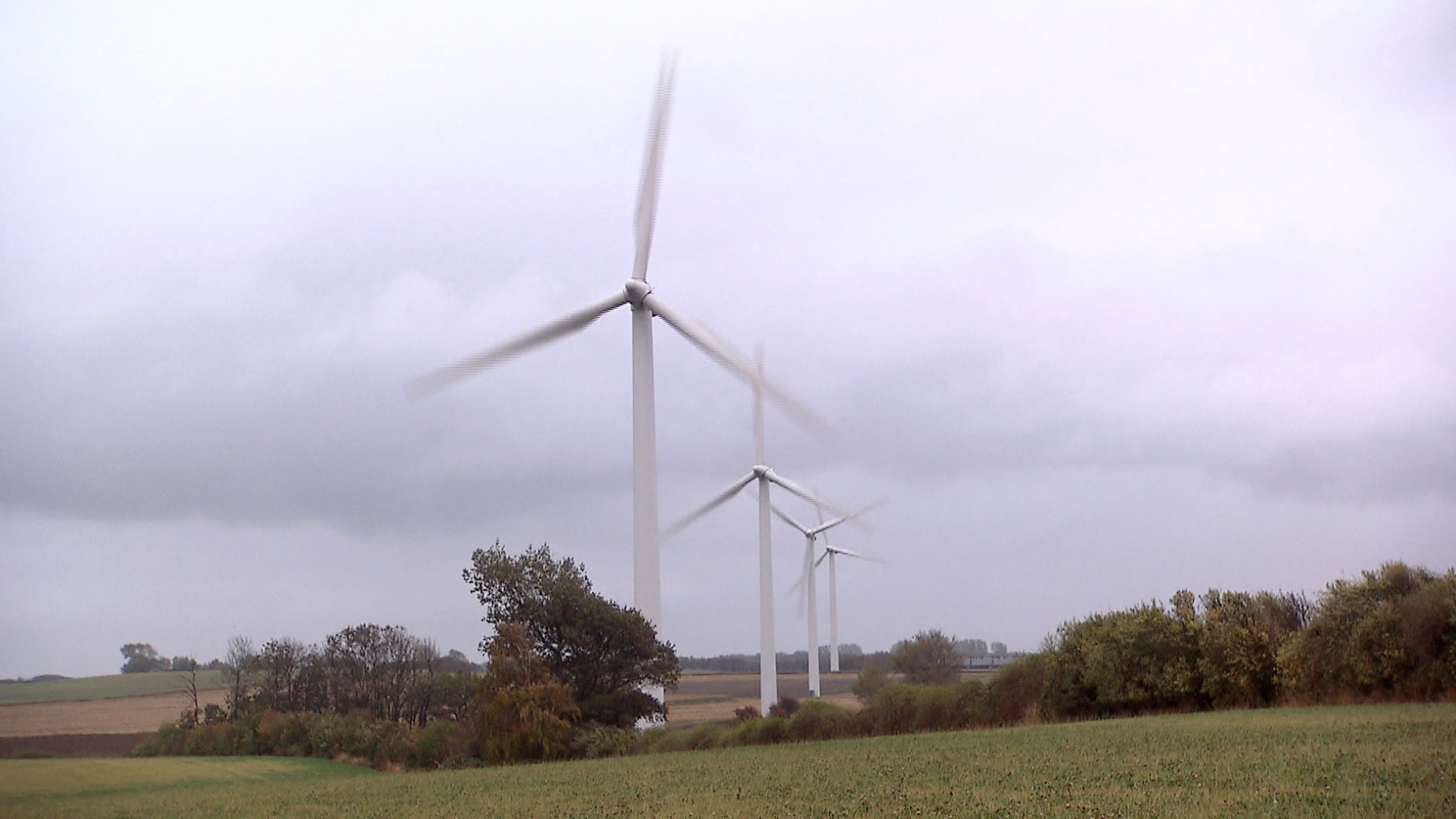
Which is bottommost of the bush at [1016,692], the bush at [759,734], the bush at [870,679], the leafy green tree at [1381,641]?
the bush at [870,679]

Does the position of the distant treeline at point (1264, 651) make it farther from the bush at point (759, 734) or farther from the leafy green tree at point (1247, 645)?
the bush at point (759, 734)

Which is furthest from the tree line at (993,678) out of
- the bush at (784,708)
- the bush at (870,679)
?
the bush at (870,679)

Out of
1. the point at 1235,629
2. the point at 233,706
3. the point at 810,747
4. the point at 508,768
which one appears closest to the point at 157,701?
the point at 233,706

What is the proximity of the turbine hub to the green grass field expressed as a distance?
76.2ft

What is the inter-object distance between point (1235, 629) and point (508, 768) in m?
27.4

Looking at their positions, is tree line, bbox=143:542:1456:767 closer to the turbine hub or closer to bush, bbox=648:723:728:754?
bush, bbox=648:723:728:754

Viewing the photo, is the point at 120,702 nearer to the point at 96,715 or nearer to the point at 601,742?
the point at 96,715

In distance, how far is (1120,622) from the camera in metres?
46.4

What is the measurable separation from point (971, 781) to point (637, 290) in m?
29.2

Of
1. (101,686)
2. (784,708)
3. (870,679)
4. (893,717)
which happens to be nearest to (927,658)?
(870,679)

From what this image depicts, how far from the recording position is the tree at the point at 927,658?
343 feet

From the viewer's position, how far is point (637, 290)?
154 feet

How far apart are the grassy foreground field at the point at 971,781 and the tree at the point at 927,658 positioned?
226 ft

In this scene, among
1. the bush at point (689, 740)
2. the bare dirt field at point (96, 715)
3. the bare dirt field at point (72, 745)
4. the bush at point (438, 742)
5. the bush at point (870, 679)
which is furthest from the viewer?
the bush at point (870, 679)
